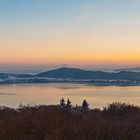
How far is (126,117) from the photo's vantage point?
12.0 meters

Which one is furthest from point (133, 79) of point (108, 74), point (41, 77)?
point (41, 77)

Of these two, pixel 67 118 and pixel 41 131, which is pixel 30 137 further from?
pixel 67 118

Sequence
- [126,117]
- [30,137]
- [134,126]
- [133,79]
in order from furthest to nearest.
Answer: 1. [133,79]
2. [126,117]
3. [134,126]
4. [30,137]

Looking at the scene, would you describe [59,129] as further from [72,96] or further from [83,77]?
[83,77]

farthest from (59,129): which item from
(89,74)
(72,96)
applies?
(89,74)

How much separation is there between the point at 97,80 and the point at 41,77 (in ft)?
61.7

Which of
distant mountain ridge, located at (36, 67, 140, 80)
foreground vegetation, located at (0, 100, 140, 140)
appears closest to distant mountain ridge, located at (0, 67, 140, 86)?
distant mountain ridge, located at (36, 67, 140, 80)

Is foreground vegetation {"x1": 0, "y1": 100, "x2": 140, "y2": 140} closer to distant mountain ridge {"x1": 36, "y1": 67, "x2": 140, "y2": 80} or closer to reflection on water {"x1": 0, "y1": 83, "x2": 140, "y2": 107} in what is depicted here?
reflection on water {"x1": 0, "y1": 83, "x2": 140, "y2": 107}

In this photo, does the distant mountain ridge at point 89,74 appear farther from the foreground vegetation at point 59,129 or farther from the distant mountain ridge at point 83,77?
the foreground vegetation at point 59,129

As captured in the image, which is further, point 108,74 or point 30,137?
point 108,74

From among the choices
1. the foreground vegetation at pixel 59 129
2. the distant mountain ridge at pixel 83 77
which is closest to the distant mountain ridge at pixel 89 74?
the distant mountain ridge at pixel 83 77

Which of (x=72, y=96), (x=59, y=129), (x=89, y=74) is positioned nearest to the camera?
(x=59, y=129)

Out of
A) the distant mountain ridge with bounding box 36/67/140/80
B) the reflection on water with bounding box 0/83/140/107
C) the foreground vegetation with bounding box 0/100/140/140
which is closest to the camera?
the foreground vegetation with bounding box 0/100/140/140

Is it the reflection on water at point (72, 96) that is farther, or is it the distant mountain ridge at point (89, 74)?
the distant mountain ridge at point (89, 74)
